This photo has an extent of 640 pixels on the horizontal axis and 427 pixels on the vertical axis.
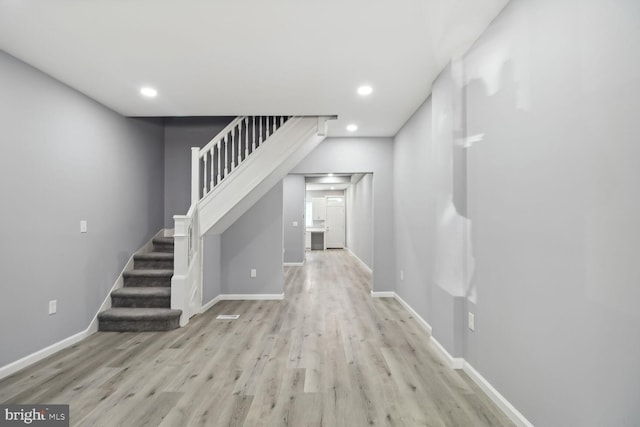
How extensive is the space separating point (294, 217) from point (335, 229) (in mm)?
4319

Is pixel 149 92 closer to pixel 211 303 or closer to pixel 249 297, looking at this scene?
pixel 211 303

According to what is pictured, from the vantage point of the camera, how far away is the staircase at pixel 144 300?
11.3 feet

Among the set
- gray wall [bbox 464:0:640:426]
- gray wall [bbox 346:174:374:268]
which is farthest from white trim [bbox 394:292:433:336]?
gray wall [bbox 346:174:374:268]

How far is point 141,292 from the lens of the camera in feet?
12.1

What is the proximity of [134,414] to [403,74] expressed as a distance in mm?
3280

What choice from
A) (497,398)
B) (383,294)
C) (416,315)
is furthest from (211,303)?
(497,398)

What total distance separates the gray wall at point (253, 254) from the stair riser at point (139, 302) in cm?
122

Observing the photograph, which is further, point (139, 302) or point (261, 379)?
point (139, 302)

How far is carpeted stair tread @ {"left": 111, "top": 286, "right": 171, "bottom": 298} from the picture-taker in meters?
3.65

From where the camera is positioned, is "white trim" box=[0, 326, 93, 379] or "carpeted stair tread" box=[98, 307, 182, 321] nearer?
"white trim" box=[0, 326, 93, 379]

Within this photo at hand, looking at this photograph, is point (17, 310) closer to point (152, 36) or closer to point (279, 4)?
point (152, 36)

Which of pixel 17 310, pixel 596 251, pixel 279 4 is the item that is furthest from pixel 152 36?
pixel 596 251

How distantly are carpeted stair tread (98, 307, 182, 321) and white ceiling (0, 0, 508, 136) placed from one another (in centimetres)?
234

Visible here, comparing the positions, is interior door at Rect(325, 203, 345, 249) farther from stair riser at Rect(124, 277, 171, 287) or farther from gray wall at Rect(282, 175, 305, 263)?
stair riser at Rect(124, 277, 171, 287)
